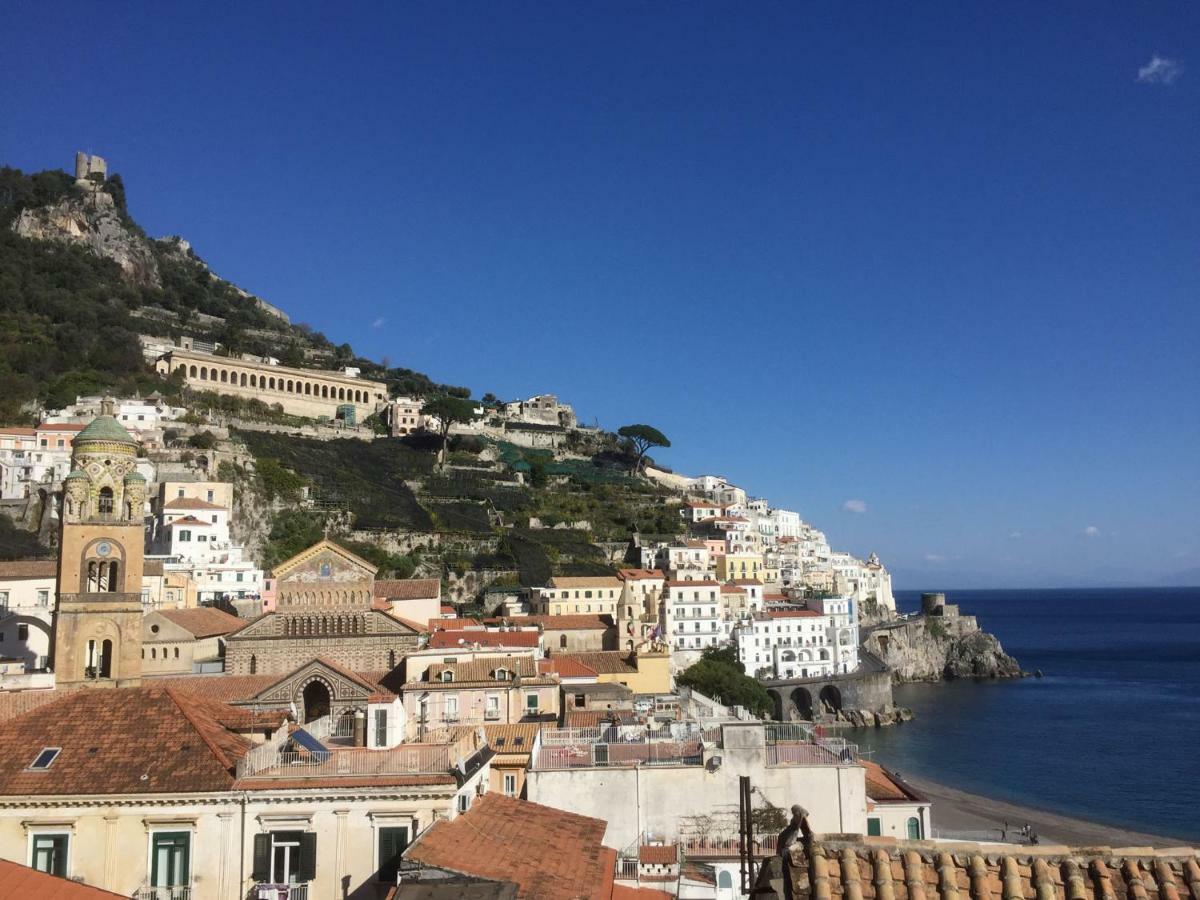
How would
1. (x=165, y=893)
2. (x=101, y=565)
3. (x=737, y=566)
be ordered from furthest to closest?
(x=737, y=566) → (x=101, y=565) → (x=165, y=893)

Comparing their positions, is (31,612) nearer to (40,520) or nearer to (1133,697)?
(40,520)

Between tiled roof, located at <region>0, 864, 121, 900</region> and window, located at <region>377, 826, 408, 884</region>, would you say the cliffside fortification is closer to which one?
window, located at <region>377, 826, 408, 884</region>

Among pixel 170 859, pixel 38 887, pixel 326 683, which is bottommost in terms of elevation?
pixel 326 683

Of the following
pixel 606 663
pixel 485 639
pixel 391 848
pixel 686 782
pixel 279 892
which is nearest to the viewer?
pixel 279 892

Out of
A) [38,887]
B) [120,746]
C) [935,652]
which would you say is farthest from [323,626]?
[935,652]

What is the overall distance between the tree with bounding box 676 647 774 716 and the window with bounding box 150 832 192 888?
48.7 metres

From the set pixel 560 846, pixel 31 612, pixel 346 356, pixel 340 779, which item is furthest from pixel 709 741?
pixel 346 356

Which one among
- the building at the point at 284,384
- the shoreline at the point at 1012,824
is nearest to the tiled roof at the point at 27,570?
the building at the point at 284,384

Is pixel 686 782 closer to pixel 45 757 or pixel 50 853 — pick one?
pixel 50 853

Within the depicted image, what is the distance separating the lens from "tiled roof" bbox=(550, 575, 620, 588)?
7300cm

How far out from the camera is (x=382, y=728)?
17.7 m

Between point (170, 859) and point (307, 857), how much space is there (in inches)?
81.6

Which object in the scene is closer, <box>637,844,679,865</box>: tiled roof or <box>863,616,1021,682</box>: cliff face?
<box>637,844,679,865</box>: tiled roof

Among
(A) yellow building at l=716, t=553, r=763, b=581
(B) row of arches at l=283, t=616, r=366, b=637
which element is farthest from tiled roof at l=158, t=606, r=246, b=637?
(A) yellow building at l=716, t=553, r=763, b=581
